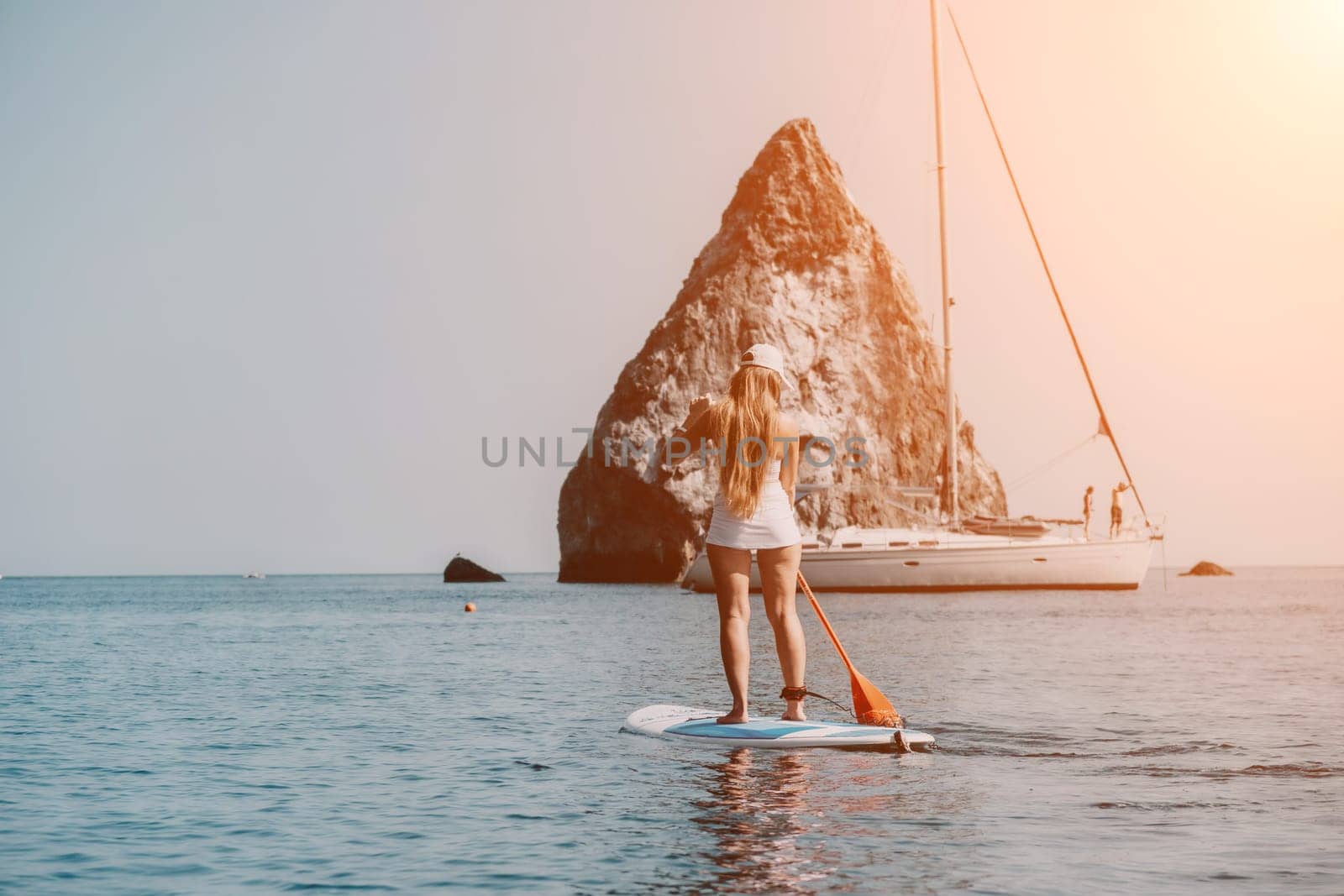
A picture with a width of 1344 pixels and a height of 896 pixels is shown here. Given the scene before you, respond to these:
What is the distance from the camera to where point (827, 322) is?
Answer: 90875mm

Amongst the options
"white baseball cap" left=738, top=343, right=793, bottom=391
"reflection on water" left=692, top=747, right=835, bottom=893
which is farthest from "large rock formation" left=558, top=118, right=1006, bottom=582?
"reflection on water" left=692, top=747, right=835, bottom=893

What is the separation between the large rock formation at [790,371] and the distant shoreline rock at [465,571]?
8827 millimetres

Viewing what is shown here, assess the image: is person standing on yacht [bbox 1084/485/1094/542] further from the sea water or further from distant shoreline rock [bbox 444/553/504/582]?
distant shoreline rock [bbox 444/553/504/582]

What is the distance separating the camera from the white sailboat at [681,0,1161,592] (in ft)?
163

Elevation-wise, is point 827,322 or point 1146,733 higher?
point 827,322

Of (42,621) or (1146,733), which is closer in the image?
(1146,733)

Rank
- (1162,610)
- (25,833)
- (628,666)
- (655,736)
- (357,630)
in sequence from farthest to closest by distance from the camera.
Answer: (1162,610) < (357,630) < (628,666) < (655,736) < (25,833)

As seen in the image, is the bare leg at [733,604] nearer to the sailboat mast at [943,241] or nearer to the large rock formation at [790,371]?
the sailboat mast at [943,241]

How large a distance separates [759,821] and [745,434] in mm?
3158

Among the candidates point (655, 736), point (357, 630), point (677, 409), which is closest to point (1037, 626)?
point (357, 630)

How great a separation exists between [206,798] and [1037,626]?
23.0 meters

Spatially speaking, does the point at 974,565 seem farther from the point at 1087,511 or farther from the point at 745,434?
the point at 745,434

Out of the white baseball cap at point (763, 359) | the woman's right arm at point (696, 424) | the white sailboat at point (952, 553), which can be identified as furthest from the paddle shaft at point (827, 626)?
the white sailboat at point (952, 553)

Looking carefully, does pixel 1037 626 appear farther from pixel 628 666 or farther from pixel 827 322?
pixel 827 322
